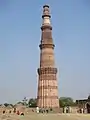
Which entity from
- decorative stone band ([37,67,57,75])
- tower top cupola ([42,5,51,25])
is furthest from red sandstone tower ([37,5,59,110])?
tower top cupola ([42,5,51,25])

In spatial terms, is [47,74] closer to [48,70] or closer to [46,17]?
[48,70]

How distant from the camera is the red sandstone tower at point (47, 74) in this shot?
209ft

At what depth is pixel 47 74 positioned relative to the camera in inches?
2532

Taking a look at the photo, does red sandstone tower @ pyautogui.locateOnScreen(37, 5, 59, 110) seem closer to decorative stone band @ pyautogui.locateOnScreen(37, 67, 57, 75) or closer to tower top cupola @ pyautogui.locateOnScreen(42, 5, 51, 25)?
decorative stone band @ pyautogui.locateOnScreen(37, 67, 57, 75)

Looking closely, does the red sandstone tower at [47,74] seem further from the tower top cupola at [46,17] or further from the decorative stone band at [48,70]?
the tower top cupola at [46,17]

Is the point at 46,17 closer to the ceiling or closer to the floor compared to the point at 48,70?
closer to the ceiling

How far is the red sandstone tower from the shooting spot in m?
63.8

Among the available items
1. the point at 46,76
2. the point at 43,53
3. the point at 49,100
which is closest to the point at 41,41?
the point at 43,53

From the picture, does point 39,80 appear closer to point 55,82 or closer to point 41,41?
point 55,82

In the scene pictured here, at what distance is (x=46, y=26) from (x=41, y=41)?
3069mm

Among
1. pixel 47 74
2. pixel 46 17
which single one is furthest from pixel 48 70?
pixel 46 17

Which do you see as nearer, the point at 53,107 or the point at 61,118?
the point at 61,118

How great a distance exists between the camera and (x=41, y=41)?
6588 cm

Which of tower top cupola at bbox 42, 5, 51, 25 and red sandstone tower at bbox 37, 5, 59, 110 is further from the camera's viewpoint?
tower top cupola at bbox 42, 5, 51, 25
